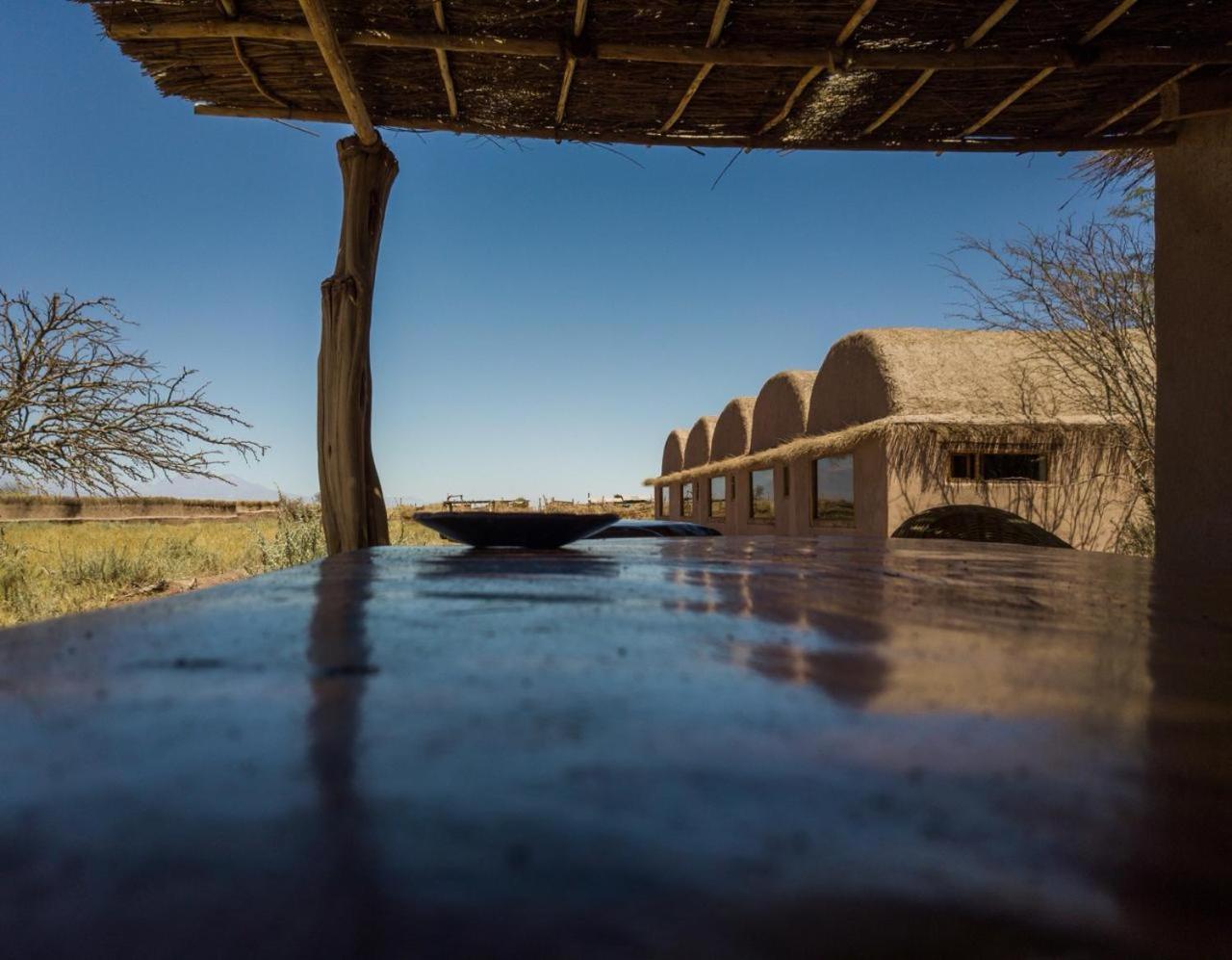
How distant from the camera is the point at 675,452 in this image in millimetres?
19266

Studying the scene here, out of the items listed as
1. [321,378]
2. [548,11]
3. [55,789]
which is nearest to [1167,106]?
[548,11]

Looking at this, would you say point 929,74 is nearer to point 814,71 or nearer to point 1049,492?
point 814,71

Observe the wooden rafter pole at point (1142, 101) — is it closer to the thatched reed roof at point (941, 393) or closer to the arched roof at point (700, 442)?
the thatched reed roof at point (941, 393)

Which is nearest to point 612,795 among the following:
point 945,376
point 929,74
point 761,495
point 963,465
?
point 929,74

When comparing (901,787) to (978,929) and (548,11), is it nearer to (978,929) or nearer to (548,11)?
(978,929)

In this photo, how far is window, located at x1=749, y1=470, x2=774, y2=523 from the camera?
1287 cm

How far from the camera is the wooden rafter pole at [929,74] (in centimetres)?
249

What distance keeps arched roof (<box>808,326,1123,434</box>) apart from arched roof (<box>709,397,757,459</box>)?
13.3ft

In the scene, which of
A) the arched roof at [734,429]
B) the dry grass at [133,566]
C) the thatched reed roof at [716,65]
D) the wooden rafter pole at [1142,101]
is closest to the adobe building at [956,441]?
the arched roof at [734,429]

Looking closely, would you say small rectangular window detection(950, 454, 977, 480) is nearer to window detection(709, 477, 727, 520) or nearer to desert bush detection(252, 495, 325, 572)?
window detection(709, 477, 727, 520)

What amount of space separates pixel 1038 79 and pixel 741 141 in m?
1.15

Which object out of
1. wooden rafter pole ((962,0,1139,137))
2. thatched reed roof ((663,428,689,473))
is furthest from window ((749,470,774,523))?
wooden rafter pole ((962,0,1139,137))

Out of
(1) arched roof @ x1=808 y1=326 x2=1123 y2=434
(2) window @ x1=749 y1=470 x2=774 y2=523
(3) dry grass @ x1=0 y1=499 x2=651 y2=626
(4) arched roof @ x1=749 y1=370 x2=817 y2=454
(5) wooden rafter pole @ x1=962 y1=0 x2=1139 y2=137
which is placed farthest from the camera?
(2) window @ x1=749 y1=470 x2=774 y2=523

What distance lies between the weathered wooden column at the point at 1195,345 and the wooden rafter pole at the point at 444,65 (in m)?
Result: 3.01
